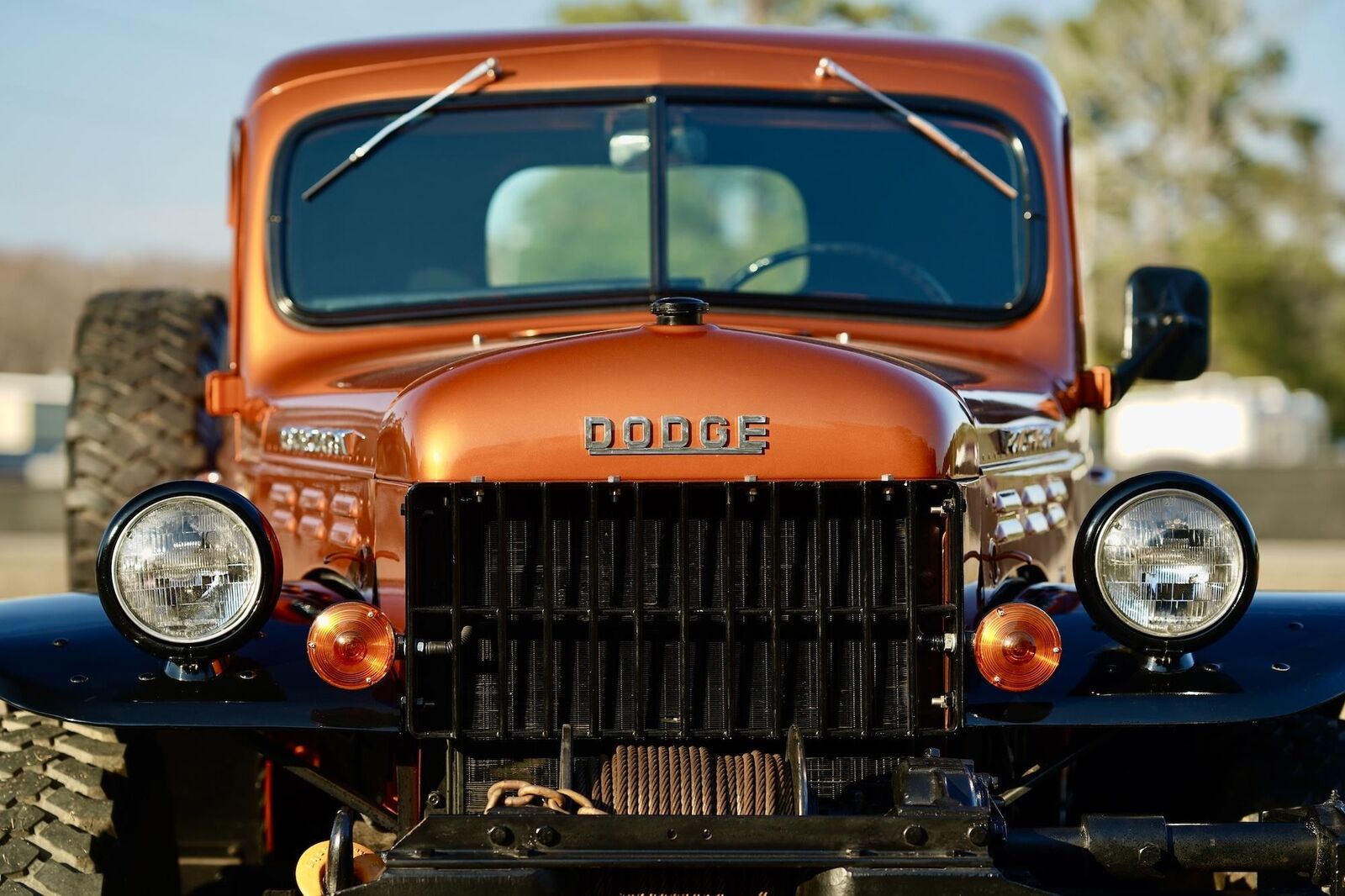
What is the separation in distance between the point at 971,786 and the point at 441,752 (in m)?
0.94

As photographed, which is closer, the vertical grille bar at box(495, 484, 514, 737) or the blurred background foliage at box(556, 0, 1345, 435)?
the vertical grille bar at box(495, 484, 514, 737)

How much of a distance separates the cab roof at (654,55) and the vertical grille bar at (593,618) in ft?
5.62

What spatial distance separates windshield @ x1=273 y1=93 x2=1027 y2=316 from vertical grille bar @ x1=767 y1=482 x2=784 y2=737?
135cm

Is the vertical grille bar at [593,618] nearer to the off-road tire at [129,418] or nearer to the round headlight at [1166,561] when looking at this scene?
the round headlight at [1166,561]

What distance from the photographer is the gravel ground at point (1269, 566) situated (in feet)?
41.0

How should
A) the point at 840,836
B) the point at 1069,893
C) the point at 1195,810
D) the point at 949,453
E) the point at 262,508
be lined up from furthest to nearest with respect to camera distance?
1. the point at 262,508
2. the point at 1195,810
3. the point at 949,453
4. the point at 1069,893
5. the point at 840,836

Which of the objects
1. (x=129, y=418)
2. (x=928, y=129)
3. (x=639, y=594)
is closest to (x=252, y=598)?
→ (x=639, y=594)

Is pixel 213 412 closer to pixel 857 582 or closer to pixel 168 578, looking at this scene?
pixel 168 578

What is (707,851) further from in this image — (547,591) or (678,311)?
(678,311)

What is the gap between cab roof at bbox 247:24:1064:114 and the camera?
427 centimetres

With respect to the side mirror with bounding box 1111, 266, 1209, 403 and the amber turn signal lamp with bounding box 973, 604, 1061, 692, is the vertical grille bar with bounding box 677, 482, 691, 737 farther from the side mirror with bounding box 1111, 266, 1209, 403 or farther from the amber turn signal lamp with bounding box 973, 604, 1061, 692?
the side mirror with bounding box 1111, 266, 1209, 403

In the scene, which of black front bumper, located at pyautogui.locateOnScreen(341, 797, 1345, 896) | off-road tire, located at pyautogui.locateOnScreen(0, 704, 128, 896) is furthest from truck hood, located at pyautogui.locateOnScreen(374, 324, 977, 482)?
off-road tire, located at pyautogui.locateOnScreen(0, 704, 128, 896)

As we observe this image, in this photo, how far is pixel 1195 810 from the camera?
3559mm

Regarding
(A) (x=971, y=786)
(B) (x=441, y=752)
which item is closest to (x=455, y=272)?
(B) (x=441, y=752)
